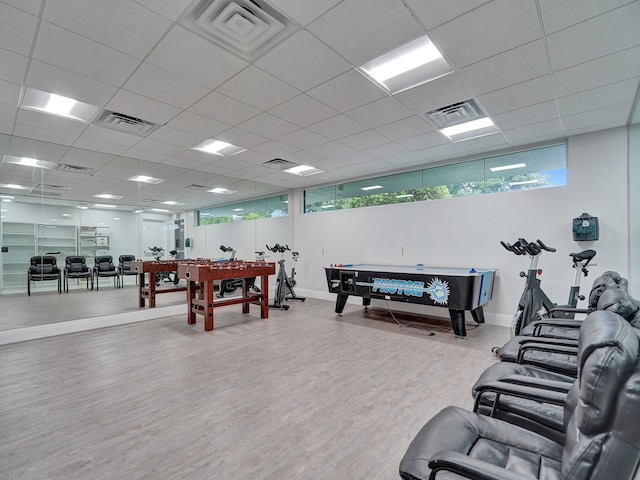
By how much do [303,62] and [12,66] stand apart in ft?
8.20

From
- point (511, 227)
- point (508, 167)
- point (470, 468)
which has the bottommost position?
point (470, 468)

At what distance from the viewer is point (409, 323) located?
5152mm

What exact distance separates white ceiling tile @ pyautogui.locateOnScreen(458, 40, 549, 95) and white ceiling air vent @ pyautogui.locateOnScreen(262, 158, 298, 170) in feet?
11.2

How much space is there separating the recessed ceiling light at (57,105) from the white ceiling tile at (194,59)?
4.87ft

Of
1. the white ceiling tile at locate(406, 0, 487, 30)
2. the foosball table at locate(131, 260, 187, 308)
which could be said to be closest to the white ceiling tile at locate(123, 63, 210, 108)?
the white ceiling tile at locate(406, 0, 487, 30)

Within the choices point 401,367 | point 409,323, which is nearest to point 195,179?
point 409,323

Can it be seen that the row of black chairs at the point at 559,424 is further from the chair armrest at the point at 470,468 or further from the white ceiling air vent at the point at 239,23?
the white ceiling air vent at the point at 239,23

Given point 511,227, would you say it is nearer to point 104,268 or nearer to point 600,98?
point 600,98

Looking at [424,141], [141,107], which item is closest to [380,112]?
[424,141]

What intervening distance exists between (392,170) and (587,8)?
431 centimetres

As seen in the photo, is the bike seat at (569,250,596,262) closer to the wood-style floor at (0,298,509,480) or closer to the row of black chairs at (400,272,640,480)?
the wood-style floor at (0,298,509,480)

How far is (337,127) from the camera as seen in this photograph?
4082mm

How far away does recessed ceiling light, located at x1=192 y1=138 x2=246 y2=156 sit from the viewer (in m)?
4.77

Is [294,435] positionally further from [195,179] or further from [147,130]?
[195,179]
